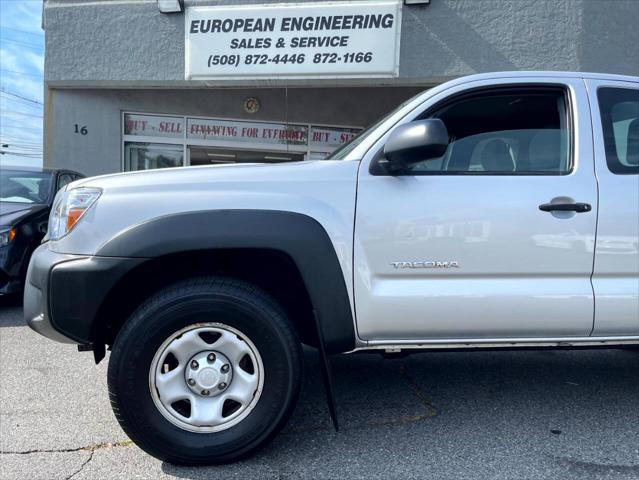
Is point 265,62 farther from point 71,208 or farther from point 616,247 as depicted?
point 616,247

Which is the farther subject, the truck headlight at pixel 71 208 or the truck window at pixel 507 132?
the truck window at pixel 507 132

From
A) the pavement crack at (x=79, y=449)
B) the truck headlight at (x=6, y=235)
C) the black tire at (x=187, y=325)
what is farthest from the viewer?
the truck headlight at (x=6, y=235)

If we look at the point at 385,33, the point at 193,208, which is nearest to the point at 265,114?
the point at 385,33

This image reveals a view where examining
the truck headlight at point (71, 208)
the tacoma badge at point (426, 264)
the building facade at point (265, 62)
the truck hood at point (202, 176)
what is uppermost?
the building facade at point (265, 62)

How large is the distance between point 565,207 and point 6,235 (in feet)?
16.3

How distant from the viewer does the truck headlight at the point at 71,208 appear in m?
2.48

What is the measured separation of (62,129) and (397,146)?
9.32m

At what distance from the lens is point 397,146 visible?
2438 millimetres

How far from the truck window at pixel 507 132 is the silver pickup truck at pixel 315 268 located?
0.05 m

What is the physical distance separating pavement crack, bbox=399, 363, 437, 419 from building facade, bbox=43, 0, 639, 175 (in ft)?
19.6

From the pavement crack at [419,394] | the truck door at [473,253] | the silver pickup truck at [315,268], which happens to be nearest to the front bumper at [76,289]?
the silver pickup truck at [315,268]

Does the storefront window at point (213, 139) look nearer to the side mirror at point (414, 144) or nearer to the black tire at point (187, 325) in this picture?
the side mirror at point (414, 144)

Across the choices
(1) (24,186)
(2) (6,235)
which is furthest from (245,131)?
(2) (6,235)

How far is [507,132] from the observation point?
277cm
